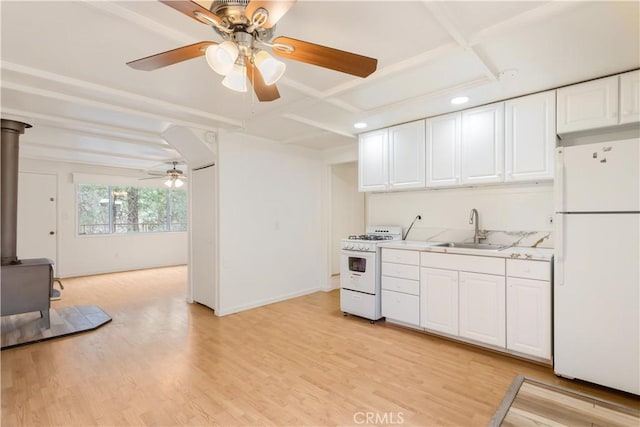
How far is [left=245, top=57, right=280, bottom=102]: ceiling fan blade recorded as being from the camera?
1.82 meters

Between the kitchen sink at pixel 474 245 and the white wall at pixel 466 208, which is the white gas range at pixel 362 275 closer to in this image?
the white wall at pixel 466 208

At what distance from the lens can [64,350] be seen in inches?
120

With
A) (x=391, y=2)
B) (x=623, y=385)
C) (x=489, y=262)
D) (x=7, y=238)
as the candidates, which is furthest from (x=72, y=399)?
(x=623, y=385)

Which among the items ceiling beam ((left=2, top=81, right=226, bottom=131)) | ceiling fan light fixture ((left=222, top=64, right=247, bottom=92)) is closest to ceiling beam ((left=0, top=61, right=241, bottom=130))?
ceiling beam ((left=2, top=81, right=226, bottom=131))

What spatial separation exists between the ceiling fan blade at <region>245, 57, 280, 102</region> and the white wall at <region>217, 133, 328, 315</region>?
2204 mm

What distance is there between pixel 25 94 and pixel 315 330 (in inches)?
141

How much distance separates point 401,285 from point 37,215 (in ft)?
22.1

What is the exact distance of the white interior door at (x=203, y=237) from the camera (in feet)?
14.0

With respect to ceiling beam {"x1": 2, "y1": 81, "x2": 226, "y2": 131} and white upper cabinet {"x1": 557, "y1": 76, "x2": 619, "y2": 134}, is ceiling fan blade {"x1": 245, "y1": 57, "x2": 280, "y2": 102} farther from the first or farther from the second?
white upper cabinet {"x1": 557, "y1": 76, "x2": 619, "y2": 134}

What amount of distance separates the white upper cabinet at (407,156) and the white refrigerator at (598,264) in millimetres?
1411

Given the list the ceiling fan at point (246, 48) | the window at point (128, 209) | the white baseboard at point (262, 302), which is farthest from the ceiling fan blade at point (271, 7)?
the window at point (128, 209)

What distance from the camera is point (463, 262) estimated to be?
10.2 ft

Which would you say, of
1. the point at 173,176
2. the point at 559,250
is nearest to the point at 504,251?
the point at 559,250

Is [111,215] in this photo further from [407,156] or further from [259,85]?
Answer: [259,85]
